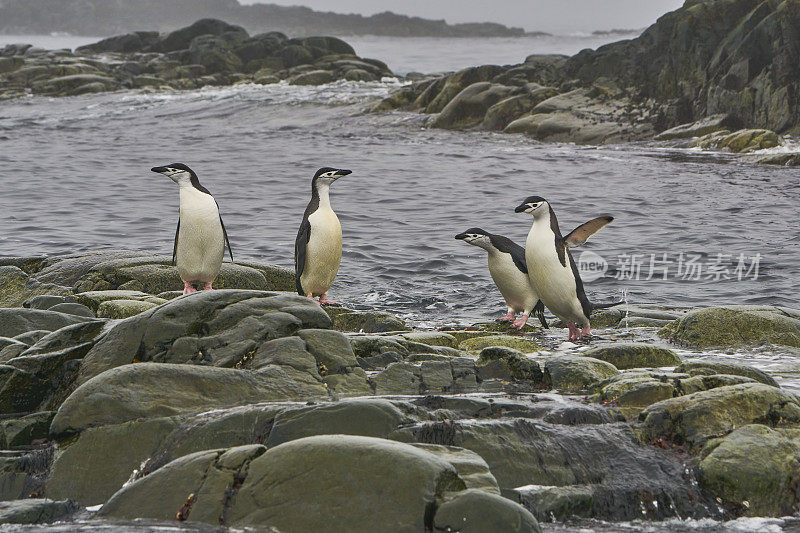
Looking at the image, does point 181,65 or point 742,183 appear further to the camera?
point 181,65

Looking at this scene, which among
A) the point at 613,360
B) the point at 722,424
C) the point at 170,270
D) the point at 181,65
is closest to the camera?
the point at 722,424

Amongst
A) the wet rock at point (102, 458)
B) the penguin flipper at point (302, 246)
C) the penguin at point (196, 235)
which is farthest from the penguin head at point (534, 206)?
the wet rock at point (102, 458)

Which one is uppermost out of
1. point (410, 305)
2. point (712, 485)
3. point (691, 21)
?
point (691, 21)

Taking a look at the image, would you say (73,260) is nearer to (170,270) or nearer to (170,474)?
(170,270)

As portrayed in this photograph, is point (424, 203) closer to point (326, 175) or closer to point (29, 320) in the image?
point (326, 175)

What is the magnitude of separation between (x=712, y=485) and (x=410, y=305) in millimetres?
6710

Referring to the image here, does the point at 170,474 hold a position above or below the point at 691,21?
below

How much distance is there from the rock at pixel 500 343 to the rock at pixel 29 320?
3349mm

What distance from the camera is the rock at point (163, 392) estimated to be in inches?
221

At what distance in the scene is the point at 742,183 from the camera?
2073cm

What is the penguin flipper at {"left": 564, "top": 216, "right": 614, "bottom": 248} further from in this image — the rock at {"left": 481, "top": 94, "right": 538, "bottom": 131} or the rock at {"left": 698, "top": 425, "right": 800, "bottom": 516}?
the rock at {"left": 481, "top": 94, "right": 538, "bottom": 131}

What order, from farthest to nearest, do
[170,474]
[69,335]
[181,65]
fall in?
1. [181,65]
2. [69,335]
3. [170,474]

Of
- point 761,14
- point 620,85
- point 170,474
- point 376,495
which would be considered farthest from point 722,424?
point 620,85

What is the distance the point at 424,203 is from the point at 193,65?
4095 cm
